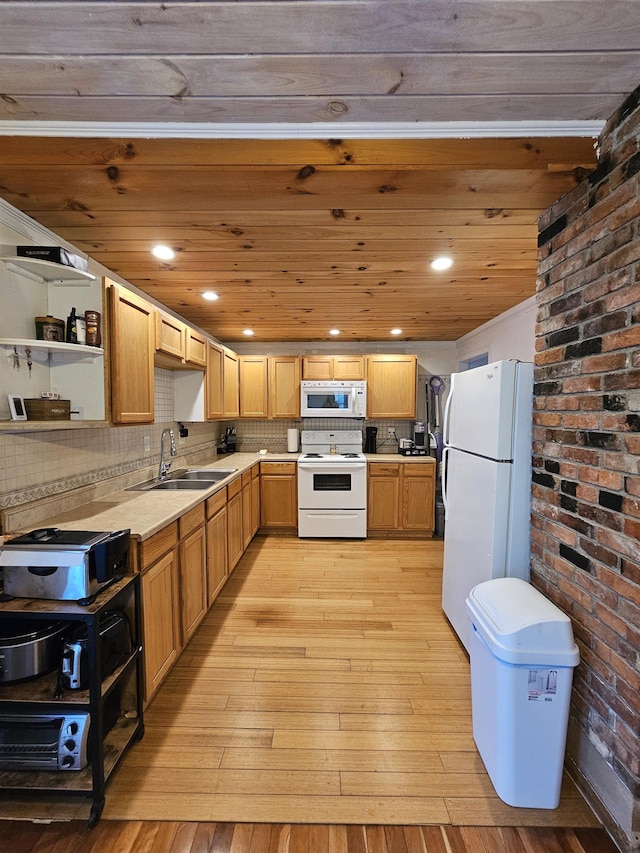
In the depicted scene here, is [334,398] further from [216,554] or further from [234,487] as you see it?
[216,554]

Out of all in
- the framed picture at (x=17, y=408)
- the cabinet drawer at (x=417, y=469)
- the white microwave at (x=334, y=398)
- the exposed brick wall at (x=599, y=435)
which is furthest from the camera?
the white microwave at (x=334, y=398)

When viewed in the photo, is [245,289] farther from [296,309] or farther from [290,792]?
[290,792]

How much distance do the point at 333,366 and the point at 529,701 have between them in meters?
3.56

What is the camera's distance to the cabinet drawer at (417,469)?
161 inches

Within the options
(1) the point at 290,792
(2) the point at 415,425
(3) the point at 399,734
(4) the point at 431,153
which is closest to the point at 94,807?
(1) the point at 290,792

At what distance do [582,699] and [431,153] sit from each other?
217 centimetres

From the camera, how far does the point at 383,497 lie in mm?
4113

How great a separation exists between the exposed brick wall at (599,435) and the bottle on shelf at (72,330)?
226cm

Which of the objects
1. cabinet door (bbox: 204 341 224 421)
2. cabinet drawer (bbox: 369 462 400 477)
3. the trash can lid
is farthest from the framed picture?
cabinet drawer (bbox: 369 462 400 477)

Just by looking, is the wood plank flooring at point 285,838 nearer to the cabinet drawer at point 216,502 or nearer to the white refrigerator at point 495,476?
the white refrigerator at point 495,476

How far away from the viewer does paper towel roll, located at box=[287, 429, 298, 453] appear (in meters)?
4.54

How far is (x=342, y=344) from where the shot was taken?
187 inches

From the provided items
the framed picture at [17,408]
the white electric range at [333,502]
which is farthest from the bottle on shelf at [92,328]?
the white electric range at [333,502]

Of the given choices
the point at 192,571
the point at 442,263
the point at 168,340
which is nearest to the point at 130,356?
the point at 168,340
